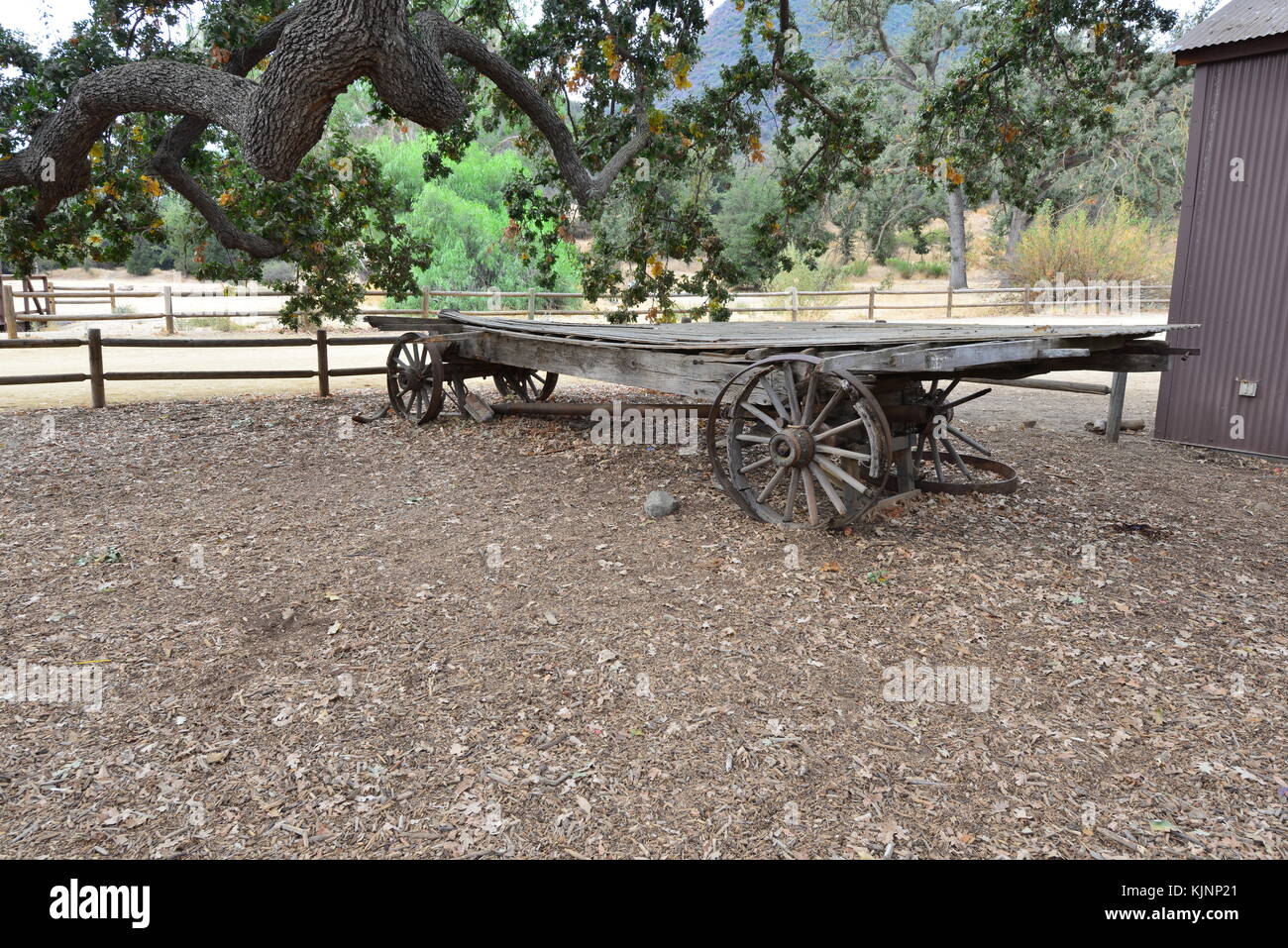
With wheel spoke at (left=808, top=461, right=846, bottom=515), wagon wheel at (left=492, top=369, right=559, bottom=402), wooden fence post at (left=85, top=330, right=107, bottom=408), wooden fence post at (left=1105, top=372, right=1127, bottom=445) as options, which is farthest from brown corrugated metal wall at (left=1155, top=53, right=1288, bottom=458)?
wooden fence post at (left=85, top=330, right=107, bottom=408)

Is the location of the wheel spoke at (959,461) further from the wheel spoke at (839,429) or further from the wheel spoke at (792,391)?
the wheel spoke at (792,391)

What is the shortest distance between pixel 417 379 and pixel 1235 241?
8166 millimetres

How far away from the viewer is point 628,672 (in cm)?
380

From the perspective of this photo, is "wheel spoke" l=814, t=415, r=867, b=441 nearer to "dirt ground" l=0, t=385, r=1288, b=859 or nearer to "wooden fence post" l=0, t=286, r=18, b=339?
"dirt ground" l=0, t=385, r=1288, b=859

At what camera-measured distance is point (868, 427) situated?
4715 millimetres

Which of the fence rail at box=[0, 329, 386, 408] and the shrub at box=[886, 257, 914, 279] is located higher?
the shrub at box=[886, 257, 914, 279]

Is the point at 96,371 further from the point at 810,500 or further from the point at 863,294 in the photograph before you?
the point at 863,294

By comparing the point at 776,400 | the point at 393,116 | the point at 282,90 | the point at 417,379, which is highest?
the point at 393,116

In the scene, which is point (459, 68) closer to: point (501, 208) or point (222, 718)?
point (222, 718)

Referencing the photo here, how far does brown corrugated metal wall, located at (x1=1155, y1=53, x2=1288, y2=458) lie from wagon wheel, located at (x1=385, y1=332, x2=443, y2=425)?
7404 millimetres

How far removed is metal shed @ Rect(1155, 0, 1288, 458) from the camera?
25.8 feet

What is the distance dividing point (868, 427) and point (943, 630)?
116 centimetres

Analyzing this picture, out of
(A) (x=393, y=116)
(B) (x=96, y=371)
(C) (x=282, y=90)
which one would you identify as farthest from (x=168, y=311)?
(C) (x=282, y=90)

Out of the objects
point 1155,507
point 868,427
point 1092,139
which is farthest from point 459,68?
point 1092,139
